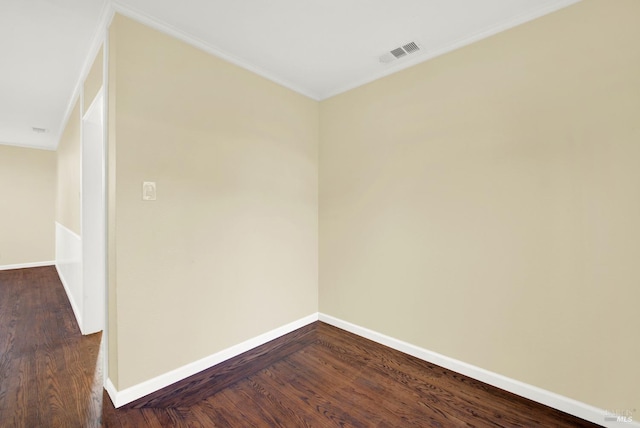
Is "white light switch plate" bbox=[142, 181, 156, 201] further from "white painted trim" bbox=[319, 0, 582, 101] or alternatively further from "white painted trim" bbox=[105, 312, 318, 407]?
"white painted trim" bbox=[319, 0, 582, 101]

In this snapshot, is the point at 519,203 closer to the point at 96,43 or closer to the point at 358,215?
the point at 358,215

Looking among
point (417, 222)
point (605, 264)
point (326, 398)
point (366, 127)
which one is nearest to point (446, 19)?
point (366, 127)

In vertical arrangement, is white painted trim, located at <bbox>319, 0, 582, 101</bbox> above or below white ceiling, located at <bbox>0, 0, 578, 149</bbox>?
below

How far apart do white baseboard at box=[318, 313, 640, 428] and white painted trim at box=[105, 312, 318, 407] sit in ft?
3.04

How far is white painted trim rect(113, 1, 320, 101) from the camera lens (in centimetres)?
174

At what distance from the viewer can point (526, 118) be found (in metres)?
1.79

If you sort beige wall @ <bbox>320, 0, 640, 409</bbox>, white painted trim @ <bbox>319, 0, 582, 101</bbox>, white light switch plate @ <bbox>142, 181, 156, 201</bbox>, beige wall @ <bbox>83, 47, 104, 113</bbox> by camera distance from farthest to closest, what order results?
beige wall @ <bbox>83, 47, 104, 113</bbox>
white light switch plate @ <bbox>142, 181, 156, 201</bbox>
white painted trim @ <bbox>319, 0, 582, 101</bbox>
beige wall @ <bbox>320, 0, 640, 409</bbox>

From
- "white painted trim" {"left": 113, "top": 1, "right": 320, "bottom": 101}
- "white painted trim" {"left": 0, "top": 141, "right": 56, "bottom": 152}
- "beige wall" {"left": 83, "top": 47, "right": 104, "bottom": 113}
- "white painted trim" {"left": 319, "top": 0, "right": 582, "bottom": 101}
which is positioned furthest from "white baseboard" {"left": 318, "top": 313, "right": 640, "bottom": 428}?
"white painted trim" {"left": 0, "top": 141, "right": 56, "bottom": 152}

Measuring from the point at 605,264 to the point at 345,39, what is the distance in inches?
89.1

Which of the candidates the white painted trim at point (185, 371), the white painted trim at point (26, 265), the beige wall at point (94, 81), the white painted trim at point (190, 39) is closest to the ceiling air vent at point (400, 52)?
the white painted trim at point (190, 39)

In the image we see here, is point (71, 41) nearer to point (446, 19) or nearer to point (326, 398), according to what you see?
point (446, 19)

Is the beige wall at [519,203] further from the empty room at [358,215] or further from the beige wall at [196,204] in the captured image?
the beige wall at [196,204]

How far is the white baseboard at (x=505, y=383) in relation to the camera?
1582mm

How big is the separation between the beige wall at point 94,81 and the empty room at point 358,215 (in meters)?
0.05
